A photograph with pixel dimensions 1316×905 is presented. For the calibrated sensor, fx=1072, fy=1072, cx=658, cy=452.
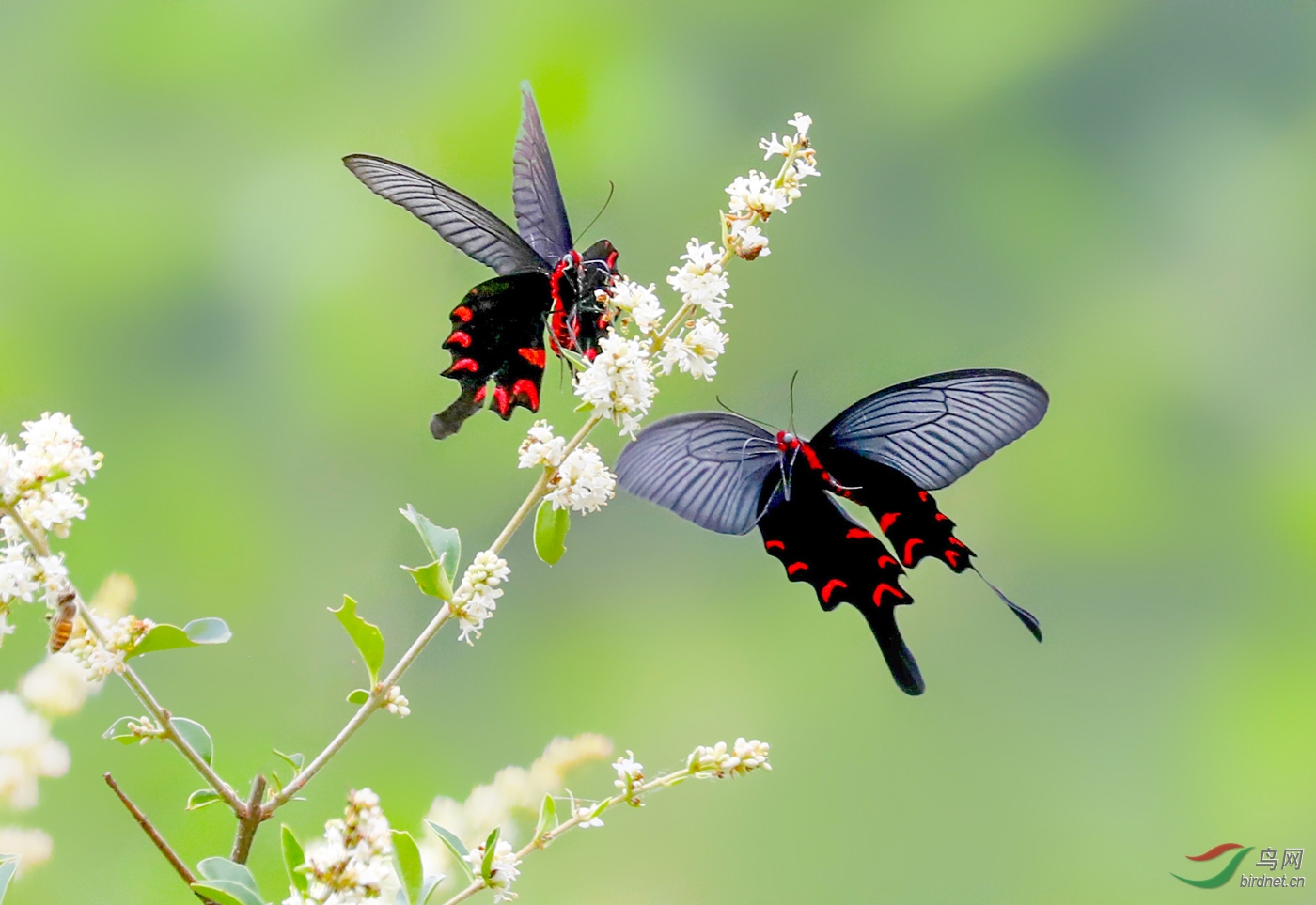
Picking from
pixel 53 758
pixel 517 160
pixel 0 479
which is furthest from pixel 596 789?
pixel 0 479

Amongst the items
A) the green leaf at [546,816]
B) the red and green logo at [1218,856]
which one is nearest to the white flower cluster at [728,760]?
the green leaf at [546,816]

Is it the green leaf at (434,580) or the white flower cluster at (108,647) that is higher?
the green leaf at (434,580)

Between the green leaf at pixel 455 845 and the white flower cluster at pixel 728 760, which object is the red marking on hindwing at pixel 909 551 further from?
the green leaf at pixel 455 845

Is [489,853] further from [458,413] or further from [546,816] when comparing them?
[458,413]

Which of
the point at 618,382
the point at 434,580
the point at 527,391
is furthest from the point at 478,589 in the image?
the point at 527,391

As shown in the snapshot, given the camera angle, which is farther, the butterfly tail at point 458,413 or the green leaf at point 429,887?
the butterfly tail at point 458,413

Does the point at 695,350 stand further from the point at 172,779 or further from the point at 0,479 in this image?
the point at 172,779

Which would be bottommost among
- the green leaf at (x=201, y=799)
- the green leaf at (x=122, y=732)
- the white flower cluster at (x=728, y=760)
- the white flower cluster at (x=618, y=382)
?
the green leaf at (x=201, y=799)
